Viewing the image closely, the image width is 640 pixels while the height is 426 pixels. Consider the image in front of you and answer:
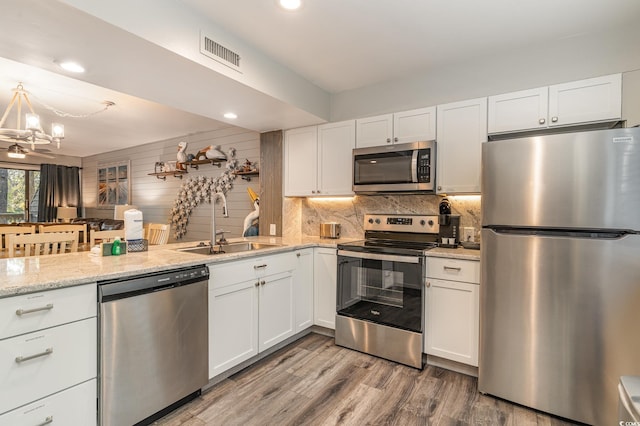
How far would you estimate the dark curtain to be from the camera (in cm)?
738

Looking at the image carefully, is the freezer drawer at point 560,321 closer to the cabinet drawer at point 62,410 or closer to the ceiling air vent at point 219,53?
the ceiling air vent at point 219,53

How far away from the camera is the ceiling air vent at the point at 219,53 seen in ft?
6.70

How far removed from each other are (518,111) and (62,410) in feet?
11.1

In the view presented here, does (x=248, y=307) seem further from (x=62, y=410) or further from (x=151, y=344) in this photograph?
(x=62, y=410)

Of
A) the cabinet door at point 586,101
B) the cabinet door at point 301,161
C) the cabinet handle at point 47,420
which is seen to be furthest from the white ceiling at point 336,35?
the cabinet handle at point 47,420

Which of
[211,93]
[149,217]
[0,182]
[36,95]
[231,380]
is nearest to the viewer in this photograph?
[231,380]

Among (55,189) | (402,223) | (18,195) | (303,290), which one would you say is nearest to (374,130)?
(402,223)

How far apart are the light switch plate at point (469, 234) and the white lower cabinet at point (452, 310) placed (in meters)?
0.59

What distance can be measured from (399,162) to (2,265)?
2.82 meters

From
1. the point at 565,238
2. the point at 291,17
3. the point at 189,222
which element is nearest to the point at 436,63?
the point at 291,17

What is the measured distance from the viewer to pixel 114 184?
6.93 m

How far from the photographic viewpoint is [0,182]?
6949 mm

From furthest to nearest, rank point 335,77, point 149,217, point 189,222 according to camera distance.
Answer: point 149,217 → point 189,222 → point 335,77

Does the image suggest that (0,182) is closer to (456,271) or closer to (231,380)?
(231,380)
